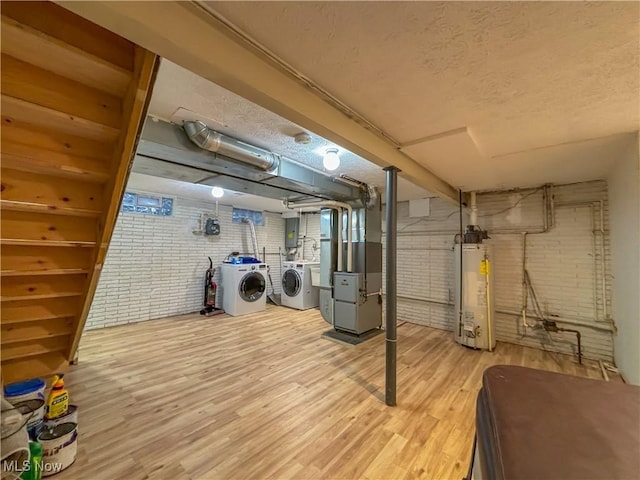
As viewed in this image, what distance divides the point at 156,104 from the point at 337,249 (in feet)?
11.1

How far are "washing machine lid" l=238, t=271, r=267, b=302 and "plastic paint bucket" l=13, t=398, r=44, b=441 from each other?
3640mm

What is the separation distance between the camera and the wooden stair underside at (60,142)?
1.08 meters

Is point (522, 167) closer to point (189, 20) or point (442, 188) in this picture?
point (442, 188)

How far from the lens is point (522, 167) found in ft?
9.83

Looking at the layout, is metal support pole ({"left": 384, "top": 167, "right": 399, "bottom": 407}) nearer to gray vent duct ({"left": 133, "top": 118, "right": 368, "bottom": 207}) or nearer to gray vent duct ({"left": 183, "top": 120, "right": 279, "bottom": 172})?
gray vent duct ({"left": 133, "top": 118, "right": 368, "bottom": 207})

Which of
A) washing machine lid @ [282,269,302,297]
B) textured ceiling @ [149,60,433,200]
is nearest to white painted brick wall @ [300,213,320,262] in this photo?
washing machine lid @ [282,269,302,297]

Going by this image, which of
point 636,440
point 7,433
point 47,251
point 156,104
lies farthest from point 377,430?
point 156,104

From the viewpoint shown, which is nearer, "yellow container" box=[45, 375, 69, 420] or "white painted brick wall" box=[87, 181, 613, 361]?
"yellow container" box=[45, 375, 69, 420]

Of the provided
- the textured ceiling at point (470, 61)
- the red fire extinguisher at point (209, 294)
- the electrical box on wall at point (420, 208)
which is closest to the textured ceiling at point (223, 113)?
the textured ceiling at point (470, 61)

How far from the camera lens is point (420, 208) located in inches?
197

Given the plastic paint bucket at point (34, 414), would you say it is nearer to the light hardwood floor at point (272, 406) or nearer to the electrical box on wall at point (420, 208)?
the light hardwood floor at point (272, 406)

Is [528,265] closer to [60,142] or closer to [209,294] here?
[60,142]

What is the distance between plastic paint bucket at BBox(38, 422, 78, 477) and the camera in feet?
5.26

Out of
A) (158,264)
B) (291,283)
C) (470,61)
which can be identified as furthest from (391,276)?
(158,264)
